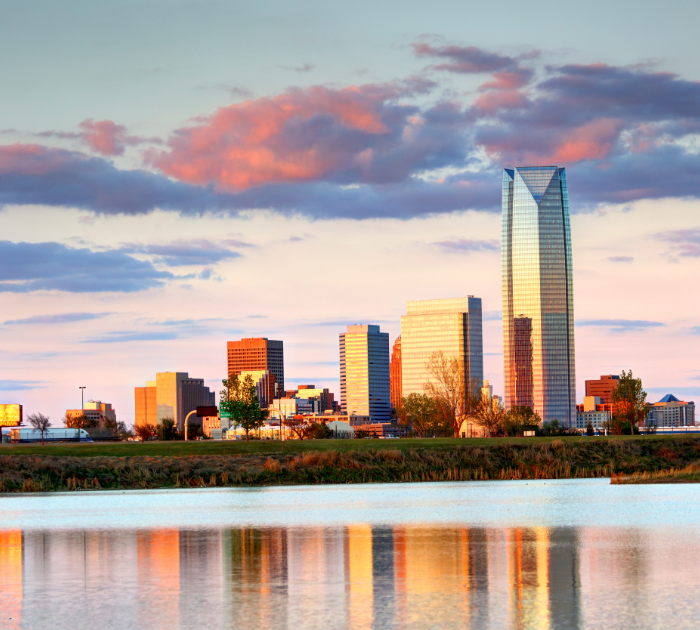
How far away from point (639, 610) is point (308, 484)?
60.5 m

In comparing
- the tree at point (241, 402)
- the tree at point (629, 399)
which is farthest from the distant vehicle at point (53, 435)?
the tree at point (629, 399)

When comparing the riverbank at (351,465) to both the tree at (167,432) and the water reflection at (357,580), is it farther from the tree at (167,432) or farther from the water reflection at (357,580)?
the tree at (167,432)

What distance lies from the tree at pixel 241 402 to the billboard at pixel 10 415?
7363cm

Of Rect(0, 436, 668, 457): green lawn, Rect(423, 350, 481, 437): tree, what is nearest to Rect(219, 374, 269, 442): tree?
Rect(0, 436, 668, 457): green lawn

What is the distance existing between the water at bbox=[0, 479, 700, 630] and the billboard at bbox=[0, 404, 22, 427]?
15065cm

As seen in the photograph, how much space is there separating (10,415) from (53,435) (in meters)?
12.3

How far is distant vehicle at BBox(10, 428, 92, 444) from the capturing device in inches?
6983

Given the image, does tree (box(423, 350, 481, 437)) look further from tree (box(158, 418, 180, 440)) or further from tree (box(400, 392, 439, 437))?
tree (box(158, 418, 180, 440))

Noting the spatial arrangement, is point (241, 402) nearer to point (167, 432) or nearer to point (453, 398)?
point (453, 398)

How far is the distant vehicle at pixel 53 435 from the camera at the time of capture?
177375 mm

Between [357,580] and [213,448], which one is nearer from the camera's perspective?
[357,580]

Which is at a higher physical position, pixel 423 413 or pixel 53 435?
pixel 423 413

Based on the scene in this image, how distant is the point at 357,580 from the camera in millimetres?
21281

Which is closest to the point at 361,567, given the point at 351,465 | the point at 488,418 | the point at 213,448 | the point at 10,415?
the point at 351,465
